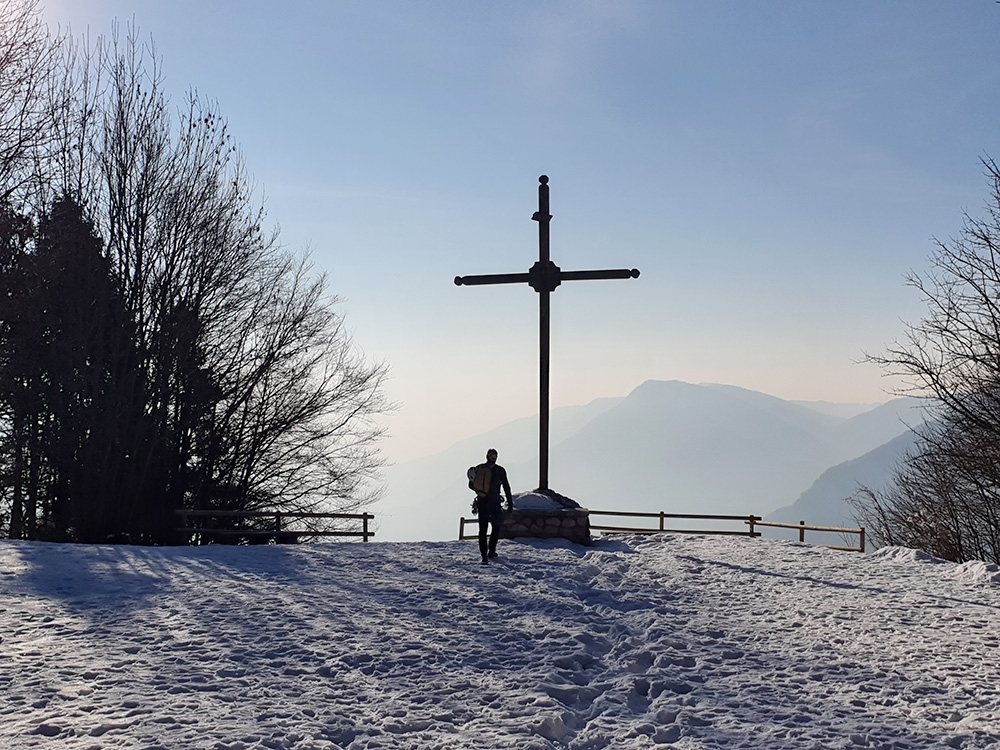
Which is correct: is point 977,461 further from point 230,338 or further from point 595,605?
point 230,338

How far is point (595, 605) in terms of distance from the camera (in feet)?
37.5

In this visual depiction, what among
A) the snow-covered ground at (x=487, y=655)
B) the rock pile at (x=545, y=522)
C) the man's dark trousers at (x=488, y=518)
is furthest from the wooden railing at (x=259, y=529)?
the man's dark trousers at (x=488, y=518)

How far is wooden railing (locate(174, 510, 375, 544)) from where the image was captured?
18125 mm

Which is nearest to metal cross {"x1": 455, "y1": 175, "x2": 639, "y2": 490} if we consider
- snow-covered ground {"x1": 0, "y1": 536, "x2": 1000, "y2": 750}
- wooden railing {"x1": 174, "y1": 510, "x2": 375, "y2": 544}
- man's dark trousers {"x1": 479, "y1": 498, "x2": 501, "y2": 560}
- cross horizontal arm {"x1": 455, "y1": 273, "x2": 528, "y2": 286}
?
cross horizontal arm {"x1": 455, "y1": 273, "x2": 528, "y2": 286}

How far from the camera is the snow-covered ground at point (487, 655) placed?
21.6 ft

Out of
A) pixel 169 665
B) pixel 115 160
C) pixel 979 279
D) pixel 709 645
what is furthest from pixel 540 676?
pixel 115 160

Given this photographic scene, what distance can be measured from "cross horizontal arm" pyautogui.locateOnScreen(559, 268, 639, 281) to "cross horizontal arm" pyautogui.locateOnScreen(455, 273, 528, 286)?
88 cm

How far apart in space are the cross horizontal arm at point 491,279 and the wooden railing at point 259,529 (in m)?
5.88

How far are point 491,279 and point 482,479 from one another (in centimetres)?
521

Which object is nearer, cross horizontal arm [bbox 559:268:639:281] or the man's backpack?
the man's backpack

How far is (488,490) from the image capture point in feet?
46.0

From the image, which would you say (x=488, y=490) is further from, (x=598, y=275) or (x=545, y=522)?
(x=598, y=275)

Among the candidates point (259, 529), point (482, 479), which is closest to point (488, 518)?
point (482, 479)

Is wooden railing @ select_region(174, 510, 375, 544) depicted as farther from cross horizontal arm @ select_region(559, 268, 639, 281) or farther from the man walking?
cross horizontal arm @ select_region(559, 268, 639, 281)
